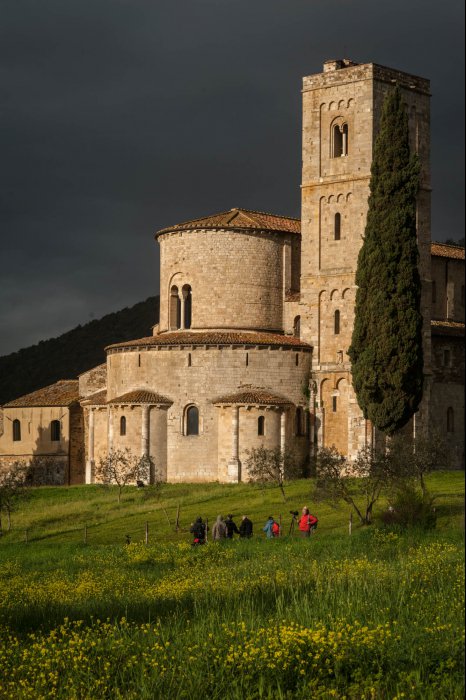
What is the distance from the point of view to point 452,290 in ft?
208

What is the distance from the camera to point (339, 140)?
185 feet

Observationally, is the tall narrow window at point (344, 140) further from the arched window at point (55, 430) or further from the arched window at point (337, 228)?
the arched window at point (55, 430)

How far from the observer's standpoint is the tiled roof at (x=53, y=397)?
205 ft

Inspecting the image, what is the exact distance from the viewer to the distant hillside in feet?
319

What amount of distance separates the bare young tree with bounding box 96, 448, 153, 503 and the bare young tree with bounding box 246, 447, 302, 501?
420 cm

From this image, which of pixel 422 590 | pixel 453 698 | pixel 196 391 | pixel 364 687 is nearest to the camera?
pixel 453 698

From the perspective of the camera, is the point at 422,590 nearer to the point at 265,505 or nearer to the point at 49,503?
the point at 265,505

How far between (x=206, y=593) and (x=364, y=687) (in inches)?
228

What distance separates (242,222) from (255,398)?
357 inches

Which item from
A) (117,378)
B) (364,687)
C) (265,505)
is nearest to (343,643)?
(364,687)

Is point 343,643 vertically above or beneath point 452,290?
beneath

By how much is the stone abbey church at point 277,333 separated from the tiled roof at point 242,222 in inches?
3.3

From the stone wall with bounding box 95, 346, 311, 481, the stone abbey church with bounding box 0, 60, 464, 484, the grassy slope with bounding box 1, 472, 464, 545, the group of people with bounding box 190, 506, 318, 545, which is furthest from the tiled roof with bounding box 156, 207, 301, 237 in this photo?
the group of people with bounding box 190, 506, 318, 545

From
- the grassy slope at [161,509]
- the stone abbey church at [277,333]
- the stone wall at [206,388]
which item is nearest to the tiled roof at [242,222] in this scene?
the stone abbey church at [277,333]
